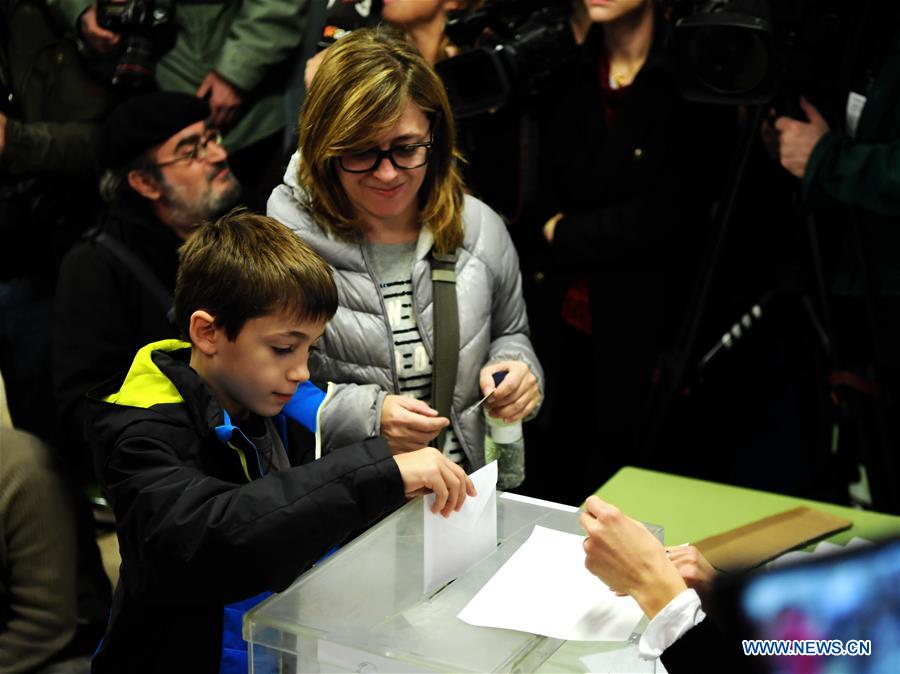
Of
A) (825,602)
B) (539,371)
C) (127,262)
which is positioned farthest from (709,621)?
(127,262)

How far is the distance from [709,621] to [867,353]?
195 centimetres

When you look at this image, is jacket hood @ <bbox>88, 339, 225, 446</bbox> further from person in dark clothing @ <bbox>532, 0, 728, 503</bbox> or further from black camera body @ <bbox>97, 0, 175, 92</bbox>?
black camera body @ <bbox>97, 0, 175, 92</bbox>

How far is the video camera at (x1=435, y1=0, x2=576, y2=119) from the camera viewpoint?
A: 287cm

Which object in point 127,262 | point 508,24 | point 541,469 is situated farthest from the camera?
point 541,469

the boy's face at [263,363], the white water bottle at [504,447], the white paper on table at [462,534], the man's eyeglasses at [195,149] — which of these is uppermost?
the boy's face at [263,363]

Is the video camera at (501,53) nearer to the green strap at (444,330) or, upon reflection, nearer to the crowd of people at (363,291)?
the crowd of people at (363,291)

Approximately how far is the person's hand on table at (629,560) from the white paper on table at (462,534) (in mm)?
155

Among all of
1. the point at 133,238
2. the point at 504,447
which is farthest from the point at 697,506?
the point at 133,238

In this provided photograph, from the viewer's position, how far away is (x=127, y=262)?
2.73m

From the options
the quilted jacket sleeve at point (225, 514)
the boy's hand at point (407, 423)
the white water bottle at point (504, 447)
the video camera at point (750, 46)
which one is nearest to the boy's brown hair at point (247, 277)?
the quilted jacket sleeve at point (225, 514)

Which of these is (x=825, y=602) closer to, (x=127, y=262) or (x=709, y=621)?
(x=709, y=621)

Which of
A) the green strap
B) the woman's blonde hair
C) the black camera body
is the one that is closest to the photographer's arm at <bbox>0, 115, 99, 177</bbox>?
the black camera body

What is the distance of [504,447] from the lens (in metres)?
2.30

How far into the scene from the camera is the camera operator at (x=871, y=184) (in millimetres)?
2738
